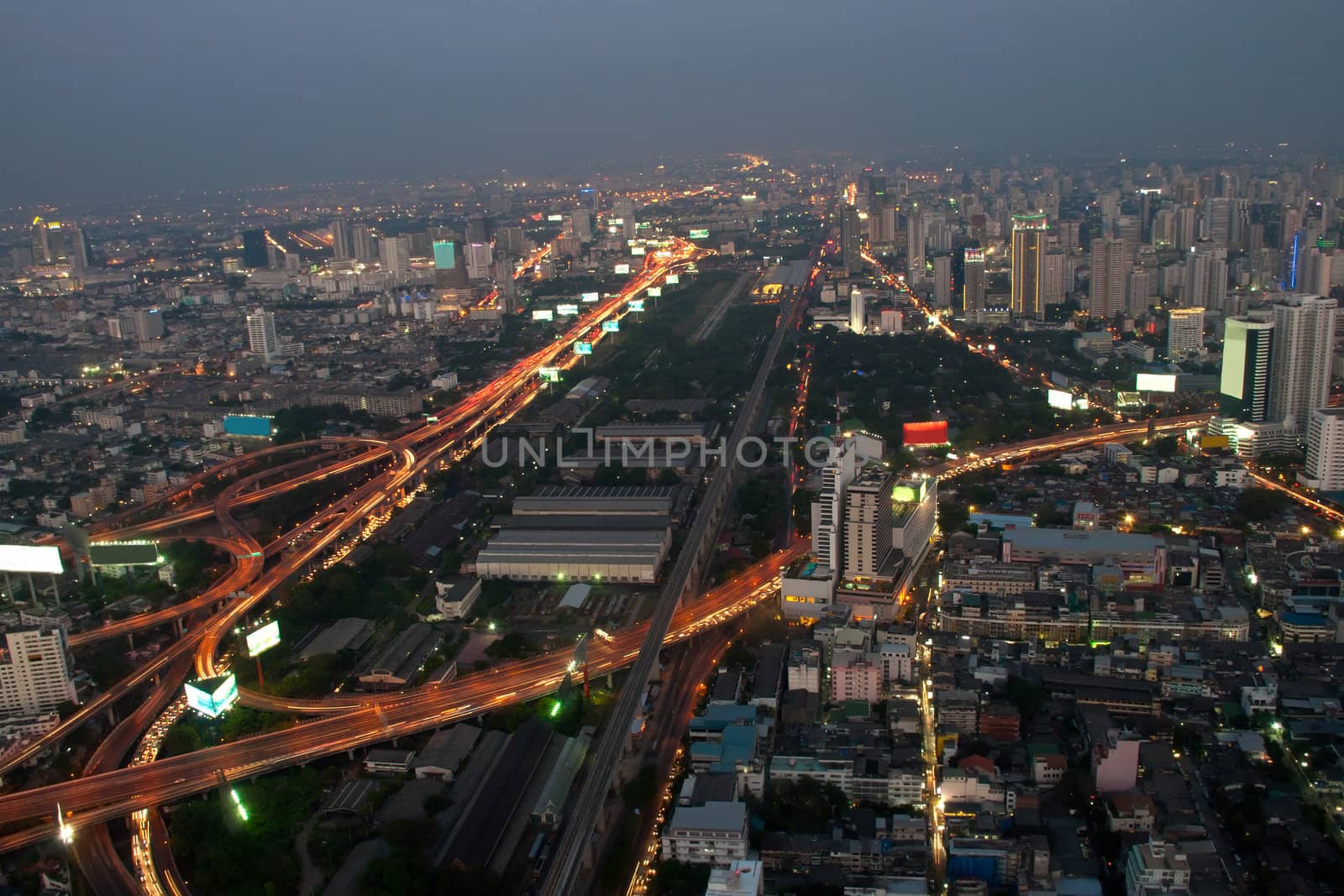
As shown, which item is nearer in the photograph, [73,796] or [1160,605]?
[73,796]

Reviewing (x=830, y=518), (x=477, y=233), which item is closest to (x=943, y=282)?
(x=477, y=233)

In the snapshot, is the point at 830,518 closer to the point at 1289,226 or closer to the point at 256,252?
the point at 1289,226

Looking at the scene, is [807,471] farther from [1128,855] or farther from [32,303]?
[32,303]

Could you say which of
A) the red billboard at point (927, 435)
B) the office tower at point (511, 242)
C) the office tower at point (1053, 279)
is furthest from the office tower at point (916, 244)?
the red billboard at point (927, 435)

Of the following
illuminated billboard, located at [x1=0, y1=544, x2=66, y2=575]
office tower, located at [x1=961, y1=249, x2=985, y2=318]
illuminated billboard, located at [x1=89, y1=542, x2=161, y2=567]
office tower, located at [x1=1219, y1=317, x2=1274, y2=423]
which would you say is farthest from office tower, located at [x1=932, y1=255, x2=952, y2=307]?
illuminated billboard, located at [x1=0, y1=544, x2=66, y2=575]

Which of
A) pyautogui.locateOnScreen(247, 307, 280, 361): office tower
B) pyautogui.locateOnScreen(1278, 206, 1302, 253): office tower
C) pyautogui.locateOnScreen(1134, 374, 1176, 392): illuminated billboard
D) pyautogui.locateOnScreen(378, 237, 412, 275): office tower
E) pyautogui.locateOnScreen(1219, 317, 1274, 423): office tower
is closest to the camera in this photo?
pyautogui.locateOnScreen(1219, 317, 1274, 423): office tower

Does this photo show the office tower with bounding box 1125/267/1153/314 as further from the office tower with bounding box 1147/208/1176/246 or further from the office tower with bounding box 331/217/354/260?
the office tower with bounding box 331/217/354/260

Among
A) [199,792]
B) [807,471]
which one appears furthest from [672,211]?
[199,792]
